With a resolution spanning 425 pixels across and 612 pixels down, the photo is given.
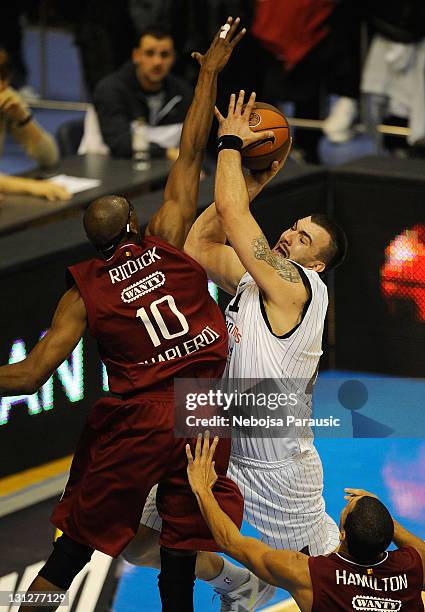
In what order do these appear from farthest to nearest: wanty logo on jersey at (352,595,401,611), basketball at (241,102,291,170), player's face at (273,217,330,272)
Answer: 1. player's face at (273,217,330,272)
2. basketball at (241,102,291,170)
3. wanty logo on jersey at (352,595,401,611)

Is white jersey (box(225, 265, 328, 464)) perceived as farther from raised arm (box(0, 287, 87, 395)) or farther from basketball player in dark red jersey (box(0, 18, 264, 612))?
raised arm (box(0, 287, 87, 395))

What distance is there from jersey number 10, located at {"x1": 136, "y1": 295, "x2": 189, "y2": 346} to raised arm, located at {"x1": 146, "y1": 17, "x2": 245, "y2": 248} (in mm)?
271

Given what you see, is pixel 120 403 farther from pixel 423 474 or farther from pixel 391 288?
pixel 391 288

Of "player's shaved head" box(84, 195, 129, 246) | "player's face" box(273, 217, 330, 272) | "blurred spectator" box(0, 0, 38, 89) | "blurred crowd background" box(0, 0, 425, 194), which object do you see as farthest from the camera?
"blurred spectator" box(0, 0, 38, 89)

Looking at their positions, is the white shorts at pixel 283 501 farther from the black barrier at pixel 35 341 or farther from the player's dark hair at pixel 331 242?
the black barrier at pixel 35 341

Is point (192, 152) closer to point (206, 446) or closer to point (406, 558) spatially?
point (206, 446)

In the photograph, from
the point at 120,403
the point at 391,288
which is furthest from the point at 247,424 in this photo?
the point at 391,288

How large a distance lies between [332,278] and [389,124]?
3.05 m

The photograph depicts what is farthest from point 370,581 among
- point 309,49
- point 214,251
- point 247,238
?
point 309,49

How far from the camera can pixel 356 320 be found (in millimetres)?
8016

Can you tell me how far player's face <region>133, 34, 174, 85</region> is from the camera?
877 cm

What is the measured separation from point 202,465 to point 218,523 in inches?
9.9

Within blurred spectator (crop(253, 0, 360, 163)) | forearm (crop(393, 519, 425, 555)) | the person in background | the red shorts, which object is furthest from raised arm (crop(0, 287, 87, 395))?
blurred spectator (crop(253, 0, 360, 163))

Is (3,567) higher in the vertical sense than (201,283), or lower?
lower
